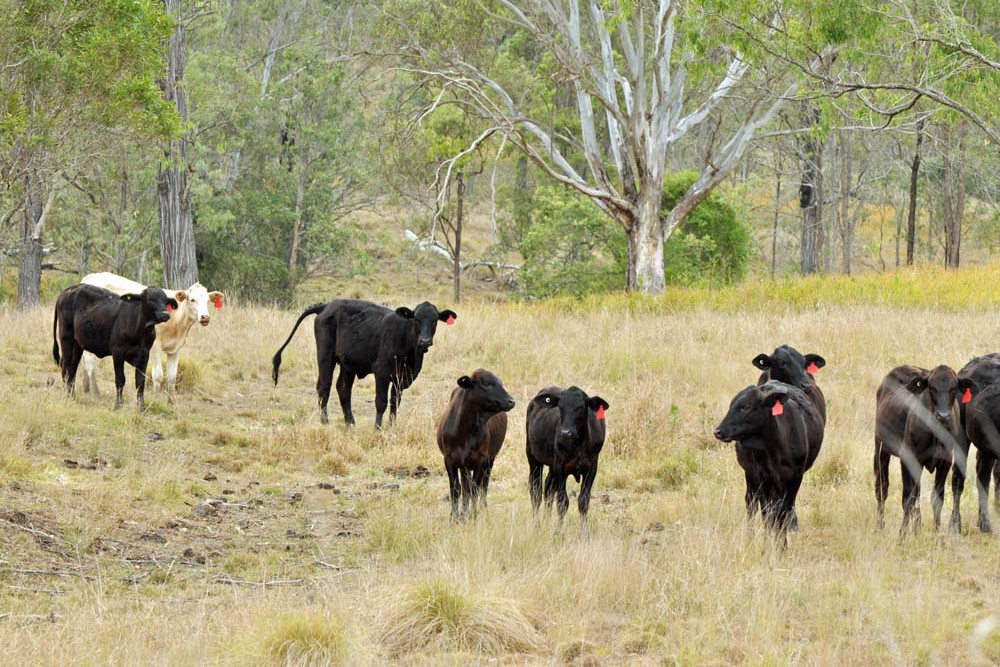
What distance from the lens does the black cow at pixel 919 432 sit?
8.92m

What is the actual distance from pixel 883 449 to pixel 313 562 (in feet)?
15.6

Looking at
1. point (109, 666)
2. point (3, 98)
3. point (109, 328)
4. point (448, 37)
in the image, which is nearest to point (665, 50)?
point (448, 37)

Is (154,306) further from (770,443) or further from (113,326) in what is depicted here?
(770,443)

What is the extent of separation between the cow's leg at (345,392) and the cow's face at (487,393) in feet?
15.4

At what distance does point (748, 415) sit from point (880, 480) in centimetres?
193

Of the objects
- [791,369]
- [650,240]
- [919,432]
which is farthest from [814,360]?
[650,240]

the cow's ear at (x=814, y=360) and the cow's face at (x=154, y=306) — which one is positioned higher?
the cow's face at (x=154, y=306)

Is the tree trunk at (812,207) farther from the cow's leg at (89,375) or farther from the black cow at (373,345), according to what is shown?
the cow's leg at (89,375)

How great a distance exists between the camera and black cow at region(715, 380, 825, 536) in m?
8.59

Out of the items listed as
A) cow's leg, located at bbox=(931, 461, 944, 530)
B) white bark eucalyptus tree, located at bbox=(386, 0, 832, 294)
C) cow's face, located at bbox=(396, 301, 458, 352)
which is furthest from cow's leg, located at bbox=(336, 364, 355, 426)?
white bark eucalyptus tree, located at bbox=(386, 0, 832, 294)

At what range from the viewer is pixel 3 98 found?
11.2 meters

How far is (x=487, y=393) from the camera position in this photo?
941 cm

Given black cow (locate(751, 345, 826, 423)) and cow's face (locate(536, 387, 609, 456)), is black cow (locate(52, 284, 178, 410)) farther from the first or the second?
black cow (locate(751, 345, 826, 423))

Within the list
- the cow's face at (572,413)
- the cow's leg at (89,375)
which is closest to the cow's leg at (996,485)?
the cow's face at (572,413)
